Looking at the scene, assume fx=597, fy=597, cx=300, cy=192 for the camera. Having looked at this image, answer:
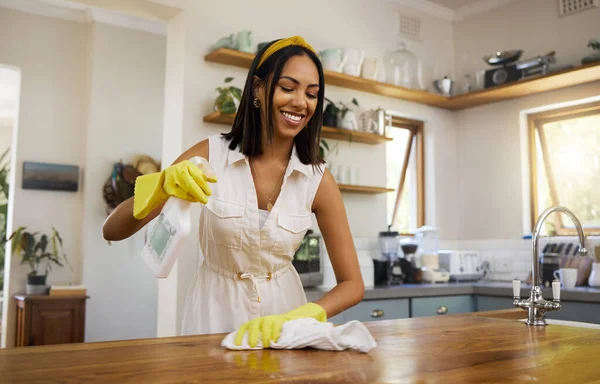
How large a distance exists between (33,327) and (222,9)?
2590 mm

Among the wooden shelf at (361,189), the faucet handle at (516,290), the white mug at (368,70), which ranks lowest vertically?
the faucet handle at (516,290)

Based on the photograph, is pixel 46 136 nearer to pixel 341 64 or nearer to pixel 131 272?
pixel 131 272

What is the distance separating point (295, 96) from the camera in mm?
1659

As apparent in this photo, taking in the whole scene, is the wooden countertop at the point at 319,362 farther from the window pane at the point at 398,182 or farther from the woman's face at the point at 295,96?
the window pane at the point at 398,182

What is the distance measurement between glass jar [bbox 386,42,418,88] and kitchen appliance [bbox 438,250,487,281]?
123 cm

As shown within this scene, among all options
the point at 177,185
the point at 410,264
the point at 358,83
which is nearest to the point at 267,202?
the point at 177,185

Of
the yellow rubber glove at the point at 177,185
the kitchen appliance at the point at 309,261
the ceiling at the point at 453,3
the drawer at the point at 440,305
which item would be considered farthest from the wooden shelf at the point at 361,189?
the yellow rubber glove at the point at 177,185

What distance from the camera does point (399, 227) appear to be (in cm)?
453

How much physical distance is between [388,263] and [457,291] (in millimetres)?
458

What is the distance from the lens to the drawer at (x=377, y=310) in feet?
10.3

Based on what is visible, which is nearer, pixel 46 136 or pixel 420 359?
pixel 420 359

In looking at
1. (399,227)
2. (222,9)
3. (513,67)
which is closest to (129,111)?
(222,9)

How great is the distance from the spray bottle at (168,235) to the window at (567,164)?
136 inches

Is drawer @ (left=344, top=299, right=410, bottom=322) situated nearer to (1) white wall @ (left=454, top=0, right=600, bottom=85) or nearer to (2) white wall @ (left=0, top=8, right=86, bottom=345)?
(1) white wall @ (left=454, top=0, right=600, bottom=85)
